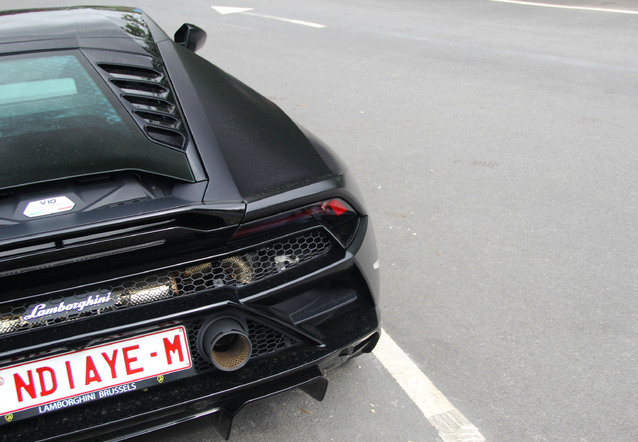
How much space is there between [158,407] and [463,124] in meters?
5.00

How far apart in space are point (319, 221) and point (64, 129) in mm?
974

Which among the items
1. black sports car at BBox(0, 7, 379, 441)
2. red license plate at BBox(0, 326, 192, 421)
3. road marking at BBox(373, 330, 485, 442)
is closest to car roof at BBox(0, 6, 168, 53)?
black sports car at BBox(0, 7, 379, 441)

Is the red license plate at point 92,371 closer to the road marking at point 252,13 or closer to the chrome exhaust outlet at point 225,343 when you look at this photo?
the chrome exhaust outlet at point 225,343

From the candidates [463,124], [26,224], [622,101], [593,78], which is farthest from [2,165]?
[593,78]

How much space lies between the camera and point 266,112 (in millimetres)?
2777

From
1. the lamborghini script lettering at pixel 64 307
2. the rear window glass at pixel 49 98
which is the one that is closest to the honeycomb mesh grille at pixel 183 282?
the lamborghini script lettering at pixel 64 307

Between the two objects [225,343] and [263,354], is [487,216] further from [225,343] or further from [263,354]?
[225,343]

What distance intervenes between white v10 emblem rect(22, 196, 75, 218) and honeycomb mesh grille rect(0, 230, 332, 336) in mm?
251

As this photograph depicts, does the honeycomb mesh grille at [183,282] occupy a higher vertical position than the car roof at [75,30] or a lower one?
lower

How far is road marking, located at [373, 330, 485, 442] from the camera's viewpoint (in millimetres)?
2768

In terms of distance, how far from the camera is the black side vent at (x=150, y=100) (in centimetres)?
246

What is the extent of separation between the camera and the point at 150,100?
2652 millimetres

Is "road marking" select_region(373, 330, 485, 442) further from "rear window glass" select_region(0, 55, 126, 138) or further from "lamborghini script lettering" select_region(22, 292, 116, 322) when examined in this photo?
"rear window glass" select_region(0, 55, 126, 138)

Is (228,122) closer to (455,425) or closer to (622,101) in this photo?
(455,425)
